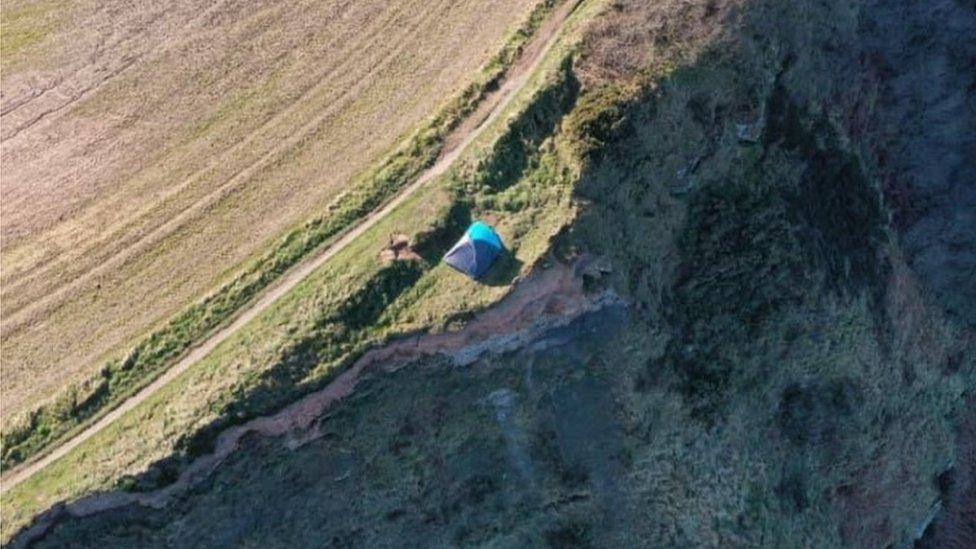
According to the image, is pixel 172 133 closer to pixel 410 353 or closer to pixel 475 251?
pixel 410 353

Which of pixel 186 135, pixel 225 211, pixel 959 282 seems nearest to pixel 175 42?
pixel 186 135

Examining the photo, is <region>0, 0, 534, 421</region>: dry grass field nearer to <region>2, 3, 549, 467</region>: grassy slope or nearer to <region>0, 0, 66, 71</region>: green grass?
<region>0, 0, 66, 71</region>: green grass

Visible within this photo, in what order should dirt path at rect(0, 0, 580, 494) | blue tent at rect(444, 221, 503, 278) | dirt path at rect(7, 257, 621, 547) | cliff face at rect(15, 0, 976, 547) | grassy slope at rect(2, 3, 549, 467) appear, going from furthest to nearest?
cliff face at rect(15, 0, 976, 547)
blue tent at rect(444, 221, 503, 278)
grassy slope at rect(2, 3, 549, 467)
dirt path at rect(0, 0, 580, 494)
dirt path at rect(7, 257, 621, 547)

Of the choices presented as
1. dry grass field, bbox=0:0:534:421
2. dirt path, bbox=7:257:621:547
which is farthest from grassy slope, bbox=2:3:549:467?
dirt path, bbox=7:257:621:547

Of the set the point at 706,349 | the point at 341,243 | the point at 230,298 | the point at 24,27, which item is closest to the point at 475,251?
the point at 341,243

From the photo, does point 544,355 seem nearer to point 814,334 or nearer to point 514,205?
point 514,205

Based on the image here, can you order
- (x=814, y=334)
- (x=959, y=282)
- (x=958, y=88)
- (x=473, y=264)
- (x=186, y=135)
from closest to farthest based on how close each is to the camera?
1. (x=473, y=264)
2. (x=186, y=135)
3. (x=814, y=334)
4. (x=958, y=88)
5. (x=959, y=282)
